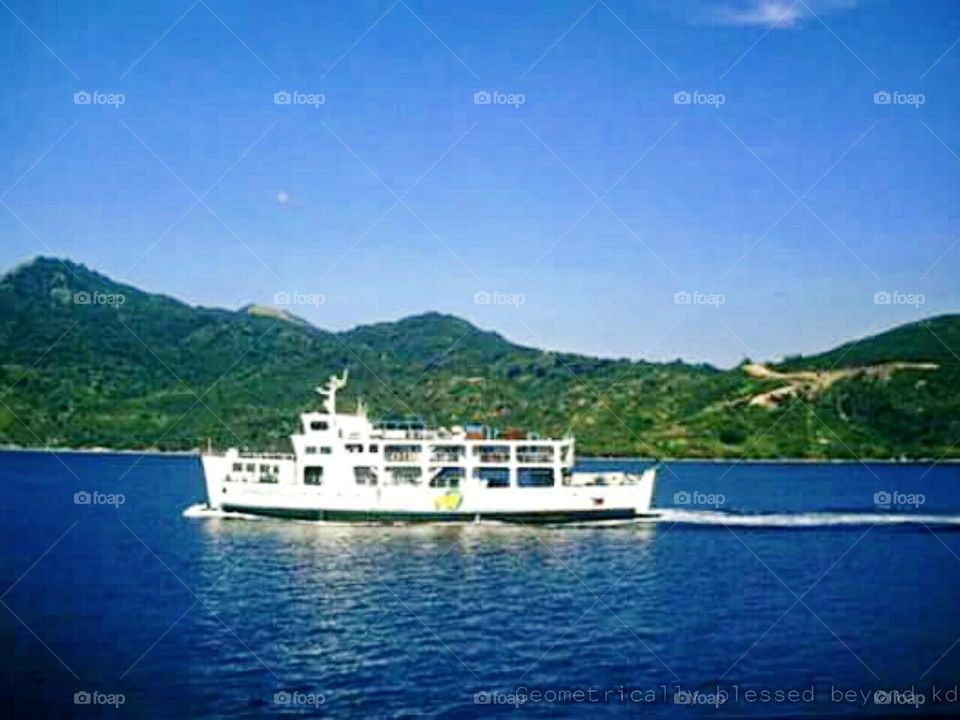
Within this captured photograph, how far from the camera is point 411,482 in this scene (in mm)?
28844

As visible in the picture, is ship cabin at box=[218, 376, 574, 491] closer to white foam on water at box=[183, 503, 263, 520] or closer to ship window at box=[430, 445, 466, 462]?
ship window at box=[430, 445, 466, 462]

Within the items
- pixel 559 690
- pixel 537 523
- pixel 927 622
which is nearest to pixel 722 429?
pixel 537 523

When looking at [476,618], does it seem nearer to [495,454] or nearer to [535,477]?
[495,454]

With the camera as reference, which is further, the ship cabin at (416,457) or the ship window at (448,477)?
the ship window at (448,477)

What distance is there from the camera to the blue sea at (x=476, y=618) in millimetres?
12789

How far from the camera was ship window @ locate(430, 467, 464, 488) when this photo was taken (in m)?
29.0

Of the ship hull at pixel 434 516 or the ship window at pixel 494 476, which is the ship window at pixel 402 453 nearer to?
the ship hull at pixel 434 516

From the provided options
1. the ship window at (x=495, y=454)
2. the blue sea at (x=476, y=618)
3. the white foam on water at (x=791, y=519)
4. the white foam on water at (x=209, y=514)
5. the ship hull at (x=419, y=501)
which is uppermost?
the ship window at (x=495, y=454)

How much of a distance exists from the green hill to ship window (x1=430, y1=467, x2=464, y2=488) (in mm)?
30507

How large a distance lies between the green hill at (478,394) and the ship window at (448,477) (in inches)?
1201

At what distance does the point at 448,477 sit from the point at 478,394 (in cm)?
4219

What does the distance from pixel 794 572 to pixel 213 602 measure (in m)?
11.8

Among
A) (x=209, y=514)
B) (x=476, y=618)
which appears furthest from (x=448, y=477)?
(x=476, y=618)

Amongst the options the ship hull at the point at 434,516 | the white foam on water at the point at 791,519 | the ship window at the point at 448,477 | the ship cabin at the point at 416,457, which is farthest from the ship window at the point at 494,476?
the white foam on water at the point at 791,519
